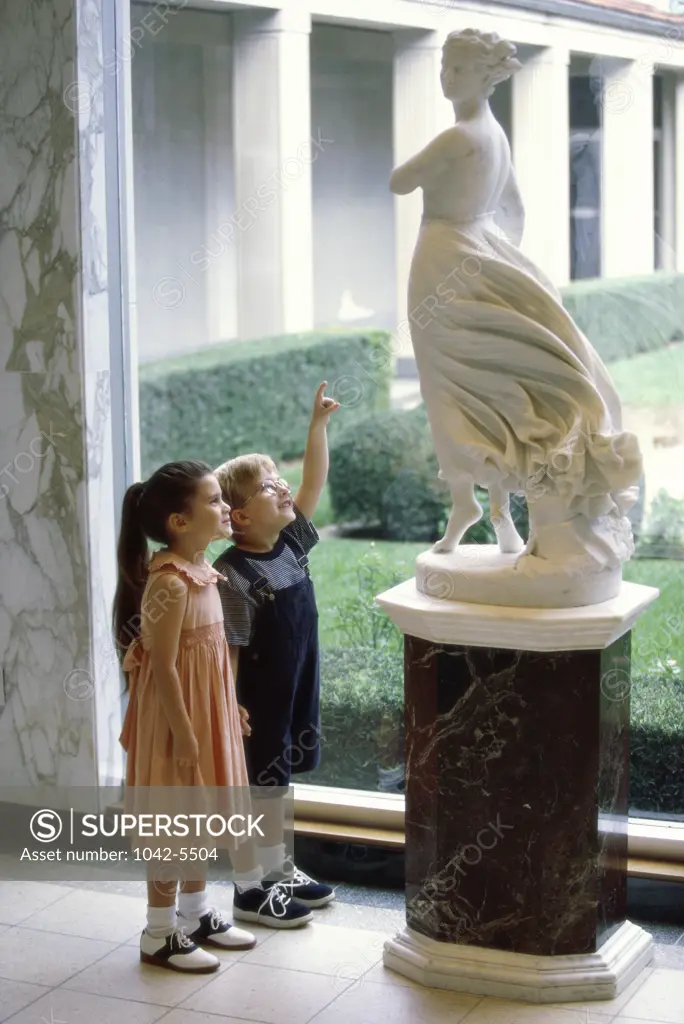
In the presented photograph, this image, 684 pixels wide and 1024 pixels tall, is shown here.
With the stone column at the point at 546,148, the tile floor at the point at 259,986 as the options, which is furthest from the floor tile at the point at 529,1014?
the stone column at the point at 546,148

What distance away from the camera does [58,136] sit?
15.3 feet

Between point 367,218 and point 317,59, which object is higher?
point 317,59

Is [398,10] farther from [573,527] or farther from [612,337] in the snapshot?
[573,527]

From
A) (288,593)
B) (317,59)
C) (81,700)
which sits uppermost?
(317,59)

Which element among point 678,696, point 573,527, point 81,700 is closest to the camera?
point 573,527

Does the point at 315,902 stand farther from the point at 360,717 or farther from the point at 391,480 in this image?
the point at 391,480

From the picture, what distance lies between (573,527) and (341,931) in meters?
1.32

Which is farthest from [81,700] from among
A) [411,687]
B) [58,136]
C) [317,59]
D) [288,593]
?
[317,59]

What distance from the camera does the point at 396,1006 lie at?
12.0 feet

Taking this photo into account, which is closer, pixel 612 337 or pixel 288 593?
pixel 288 593

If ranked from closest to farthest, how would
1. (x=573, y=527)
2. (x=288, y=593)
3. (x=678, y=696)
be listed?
(x=573, y=527), (x=288, y=593), (x=678, y=696)

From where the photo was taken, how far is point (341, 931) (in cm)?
411

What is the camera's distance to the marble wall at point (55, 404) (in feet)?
15.3

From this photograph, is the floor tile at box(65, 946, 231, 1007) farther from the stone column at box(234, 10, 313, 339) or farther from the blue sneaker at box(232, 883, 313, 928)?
the stone column at box(234, 10, 313, 339)
